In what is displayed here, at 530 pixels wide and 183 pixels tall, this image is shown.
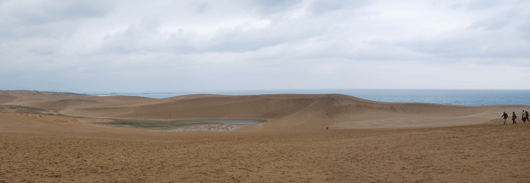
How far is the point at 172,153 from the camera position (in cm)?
1256

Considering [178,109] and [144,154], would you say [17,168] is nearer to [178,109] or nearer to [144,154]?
[144,154]

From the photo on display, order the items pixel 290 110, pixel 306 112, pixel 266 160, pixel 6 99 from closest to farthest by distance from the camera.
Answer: pixel 266 160, pixel 306 112, pixel 290 110, pixel 6 99

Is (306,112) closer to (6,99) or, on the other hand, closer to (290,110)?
(290,110)

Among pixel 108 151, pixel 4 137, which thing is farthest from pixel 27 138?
pixel 108 151

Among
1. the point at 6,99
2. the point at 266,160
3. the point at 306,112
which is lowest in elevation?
the point at 266,160

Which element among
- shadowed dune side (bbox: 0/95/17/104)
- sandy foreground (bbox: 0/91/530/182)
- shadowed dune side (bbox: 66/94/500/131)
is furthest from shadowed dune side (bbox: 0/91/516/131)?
shadowed dune side (bbox: 0/95/17/104)

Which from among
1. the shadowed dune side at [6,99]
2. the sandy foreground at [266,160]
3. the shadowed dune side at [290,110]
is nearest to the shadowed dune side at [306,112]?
the shadowed dune side at [290,110]

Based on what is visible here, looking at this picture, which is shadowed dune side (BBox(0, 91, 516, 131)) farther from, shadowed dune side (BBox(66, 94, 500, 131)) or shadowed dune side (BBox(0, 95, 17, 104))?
shadowed dune side (BBox(0, 95, 17, 104))

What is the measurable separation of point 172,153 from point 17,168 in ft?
16.3

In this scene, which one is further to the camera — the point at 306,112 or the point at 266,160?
the point at 306,112

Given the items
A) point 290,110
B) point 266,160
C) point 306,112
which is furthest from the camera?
point 290,110

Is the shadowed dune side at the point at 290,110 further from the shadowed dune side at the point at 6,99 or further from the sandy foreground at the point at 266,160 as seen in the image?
the shadowed dune side at the point at 6,99

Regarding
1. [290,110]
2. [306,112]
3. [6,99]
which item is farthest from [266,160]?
[6,99]

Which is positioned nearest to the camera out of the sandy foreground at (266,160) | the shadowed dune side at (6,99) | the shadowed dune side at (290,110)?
the sandy foreground at (266,160)
